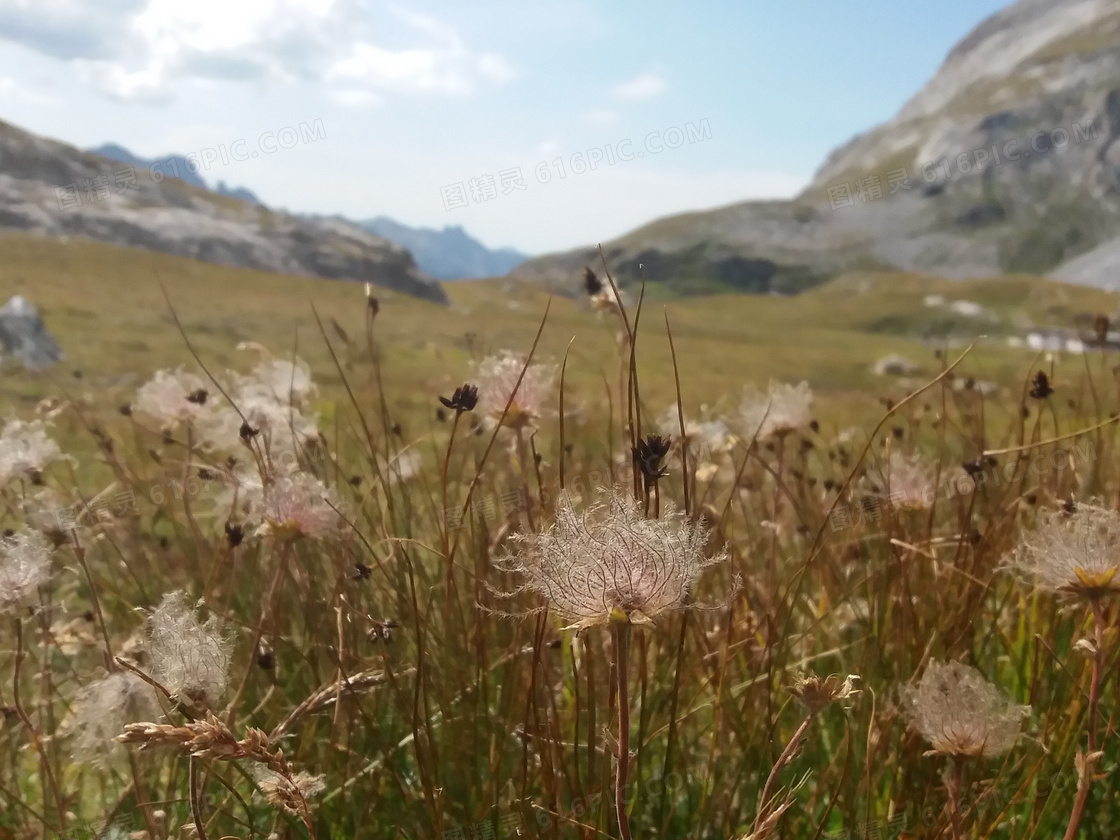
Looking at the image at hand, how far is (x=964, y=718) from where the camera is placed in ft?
3.81

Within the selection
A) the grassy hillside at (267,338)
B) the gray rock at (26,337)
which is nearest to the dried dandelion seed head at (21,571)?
the grassy hillside at (267,338)

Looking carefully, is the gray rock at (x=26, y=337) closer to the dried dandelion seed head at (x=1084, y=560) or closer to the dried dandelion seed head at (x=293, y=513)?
the dried dandelion seed head at (x=293, y=513)

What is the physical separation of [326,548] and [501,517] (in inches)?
25.5

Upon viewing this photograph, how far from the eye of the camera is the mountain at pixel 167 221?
20.8 m

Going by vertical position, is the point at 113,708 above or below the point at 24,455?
below

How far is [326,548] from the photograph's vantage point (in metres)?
1.92

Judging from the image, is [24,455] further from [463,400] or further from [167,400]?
[463,400]

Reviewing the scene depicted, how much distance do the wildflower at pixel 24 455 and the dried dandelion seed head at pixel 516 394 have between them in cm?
104

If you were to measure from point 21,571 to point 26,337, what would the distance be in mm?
4993

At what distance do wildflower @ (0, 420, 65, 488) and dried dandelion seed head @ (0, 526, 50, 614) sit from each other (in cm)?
47

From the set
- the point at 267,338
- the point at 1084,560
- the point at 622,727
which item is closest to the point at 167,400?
the point at 622,727

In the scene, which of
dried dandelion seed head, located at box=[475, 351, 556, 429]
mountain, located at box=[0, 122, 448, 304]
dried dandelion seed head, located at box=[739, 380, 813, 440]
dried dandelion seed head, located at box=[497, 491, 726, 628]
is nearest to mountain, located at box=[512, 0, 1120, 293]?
mountain, located at box=[0, 122, 448, 304]

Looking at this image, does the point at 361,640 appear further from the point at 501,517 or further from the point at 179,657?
the point at 179,657

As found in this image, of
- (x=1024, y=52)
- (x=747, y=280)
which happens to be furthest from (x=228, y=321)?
(x=1024, y=52)
